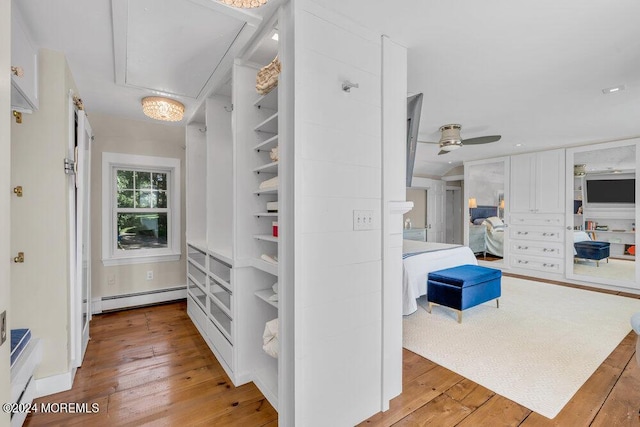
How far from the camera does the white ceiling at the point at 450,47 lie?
162cm

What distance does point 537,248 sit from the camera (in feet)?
17.6

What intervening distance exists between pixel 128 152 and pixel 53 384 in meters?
2.59

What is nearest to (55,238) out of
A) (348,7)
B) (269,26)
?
(269,26)

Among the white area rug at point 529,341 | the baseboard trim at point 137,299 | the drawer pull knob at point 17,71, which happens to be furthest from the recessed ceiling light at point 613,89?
the baseboard trim at point 137,299

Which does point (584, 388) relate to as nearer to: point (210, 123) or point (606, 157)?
point (210, 123)

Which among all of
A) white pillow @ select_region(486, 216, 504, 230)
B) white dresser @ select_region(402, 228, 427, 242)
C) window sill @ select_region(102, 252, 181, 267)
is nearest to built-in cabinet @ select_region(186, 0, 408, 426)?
window sill @ select_region(102, 252, 181, 267)

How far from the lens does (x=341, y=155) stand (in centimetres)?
161

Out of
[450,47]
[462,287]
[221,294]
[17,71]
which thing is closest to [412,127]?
[450,47]

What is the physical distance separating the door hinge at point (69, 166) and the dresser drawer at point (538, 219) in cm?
660

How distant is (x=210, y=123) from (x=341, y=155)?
1.67 metres

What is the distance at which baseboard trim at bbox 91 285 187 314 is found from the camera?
3.46m

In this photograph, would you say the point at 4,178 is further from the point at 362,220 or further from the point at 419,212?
the point at 419,212

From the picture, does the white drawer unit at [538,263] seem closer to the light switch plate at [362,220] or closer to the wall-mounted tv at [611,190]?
the wall-mounted tv at [611,190]

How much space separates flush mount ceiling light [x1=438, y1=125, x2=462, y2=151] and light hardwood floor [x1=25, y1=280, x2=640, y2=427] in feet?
8.05
